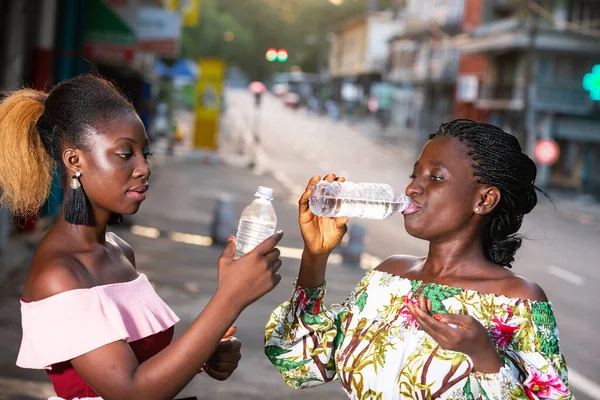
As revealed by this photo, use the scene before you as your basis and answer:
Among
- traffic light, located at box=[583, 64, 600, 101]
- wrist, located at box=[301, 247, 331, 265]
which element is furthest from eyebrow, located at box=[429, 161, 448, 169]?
traffic light, located at box=[583, 64, 600, 101]

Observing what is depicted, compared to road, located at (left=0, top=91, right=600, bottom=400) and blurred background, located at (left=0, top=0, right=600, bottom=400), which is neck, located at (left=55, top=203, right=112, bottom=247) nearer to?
blurred background, located at (left=0, top=0, right=600, bottom=400)

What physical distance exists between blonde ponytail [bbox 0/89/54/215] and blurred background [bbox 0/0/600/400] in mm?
573

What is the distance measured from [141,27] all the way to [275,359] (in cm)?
1622

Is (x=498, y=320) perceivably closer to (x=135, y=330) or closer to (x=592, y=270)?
(x=135, y=330)

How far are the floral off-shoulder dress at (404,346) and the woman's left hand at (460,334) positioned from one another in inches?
3.8

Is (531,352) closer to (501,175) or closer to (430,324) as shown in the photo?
(430,324)

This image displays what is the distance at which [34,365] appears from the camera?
2.92 metres

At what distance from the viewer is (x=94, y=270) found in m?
3.01

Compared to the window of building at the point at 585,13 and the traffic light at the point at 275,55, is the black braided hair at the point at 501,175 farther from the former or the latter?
the window of building at the point at 585,13

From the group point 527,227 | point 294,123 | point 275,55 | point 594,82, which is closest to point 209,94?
point 275,55

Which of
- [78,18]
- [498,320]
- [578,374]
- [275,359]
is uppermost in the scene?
[78,18]

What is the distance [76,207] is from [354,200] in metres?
1.06

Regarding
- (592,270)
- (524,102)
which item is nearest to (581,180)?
(524,102)

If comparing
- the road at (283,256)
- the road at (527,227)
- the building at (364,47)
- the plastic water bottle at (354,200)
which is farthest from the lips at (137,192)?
the building at (364,47)
